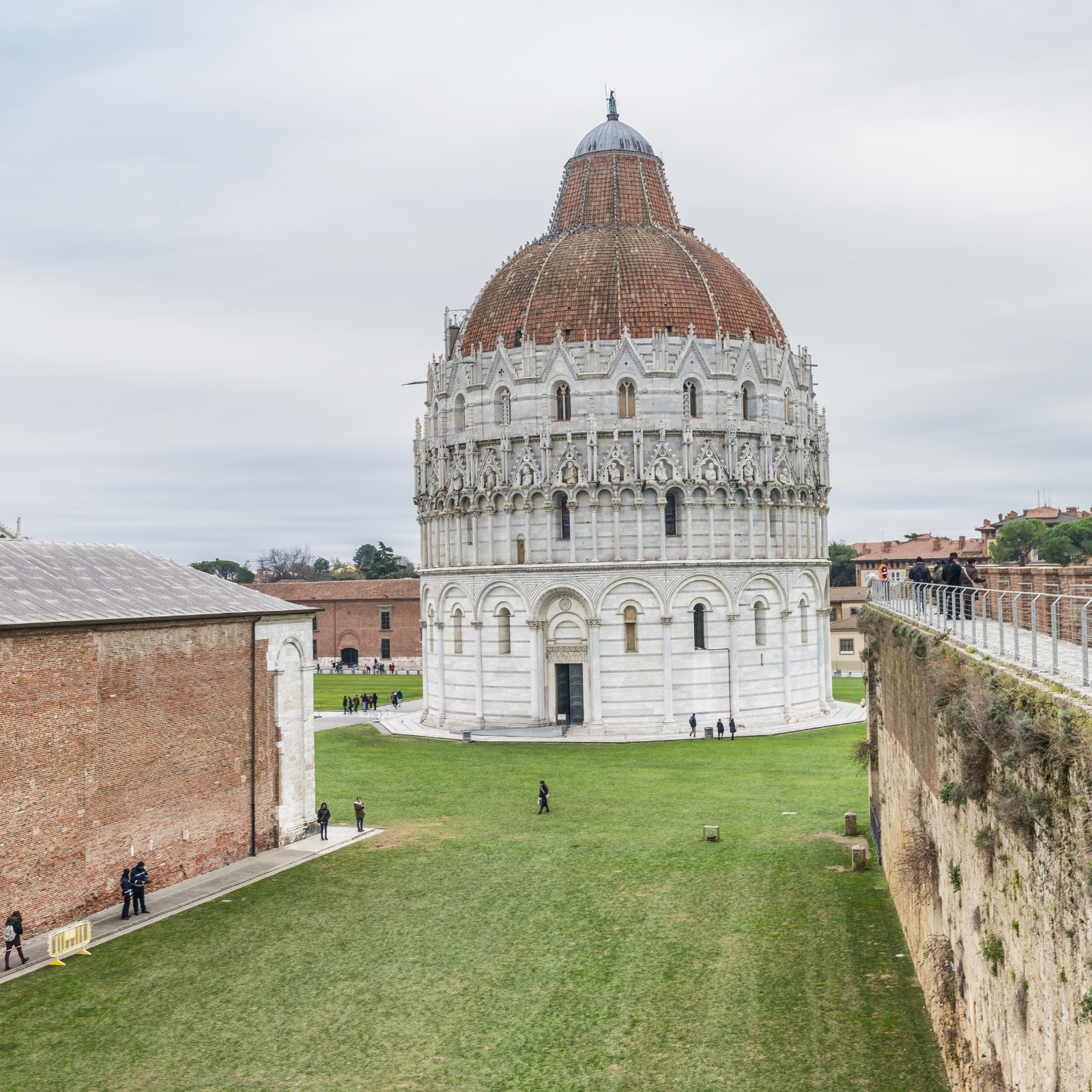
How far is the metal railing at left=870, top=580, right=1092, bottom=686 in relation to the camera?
9891 mm

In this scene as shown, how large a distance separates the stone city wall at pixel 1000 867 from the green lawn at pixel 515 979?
249cm

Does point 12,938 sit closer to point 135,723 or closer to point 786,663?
point 135,723

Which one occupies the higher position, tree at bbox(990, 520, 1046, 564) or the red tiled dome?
the red tiled dome

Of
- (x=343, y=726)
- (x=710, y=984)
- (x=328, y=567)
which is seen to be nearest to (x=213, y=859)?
(x=710, y=984)

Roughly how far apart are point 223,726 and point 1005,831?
20.8 meters

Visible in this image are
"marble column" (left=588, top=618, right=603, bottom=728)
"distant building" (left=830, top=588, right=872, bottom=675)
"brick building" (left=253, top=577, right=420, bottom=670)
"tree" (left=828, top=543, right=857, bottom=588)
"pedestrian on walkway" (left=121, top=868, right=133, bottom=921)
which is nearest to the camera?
"pedestrian on walkway" (left=121, top=868, right=133, bottom=921)

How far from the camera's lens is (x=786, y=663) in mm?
52844

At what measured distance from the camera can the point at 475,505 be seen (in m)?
53.6

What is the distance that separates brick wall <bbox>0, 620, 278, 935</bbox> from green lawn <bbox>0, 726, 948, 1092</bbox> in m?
1.88

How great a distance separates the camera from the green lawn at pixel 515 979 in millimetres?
15562

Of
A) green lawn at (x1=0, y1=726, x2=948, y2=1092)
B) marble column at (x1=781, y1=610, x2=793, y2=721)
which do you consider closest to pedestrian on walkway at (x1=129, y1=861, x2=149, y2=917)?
green lawn at (x1=0, y1=726, x2=948, y2=1092)

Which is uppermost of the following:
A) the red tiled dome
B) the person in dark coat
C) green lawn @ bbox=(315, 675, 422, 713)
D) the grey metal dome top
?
the grey metal dome top

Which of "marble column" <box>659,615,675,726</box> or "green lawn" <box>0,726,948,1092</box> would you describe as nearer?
"green lawn" <box>0,726,948,1092</box>

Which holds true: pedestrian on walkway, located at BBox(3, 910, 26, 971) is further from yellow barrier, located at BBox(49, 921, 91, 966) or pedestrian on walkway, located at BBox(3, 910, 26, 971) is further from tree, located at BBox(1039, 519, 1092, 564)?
tree, located at BBox(1039, 519, 1092, 564)
